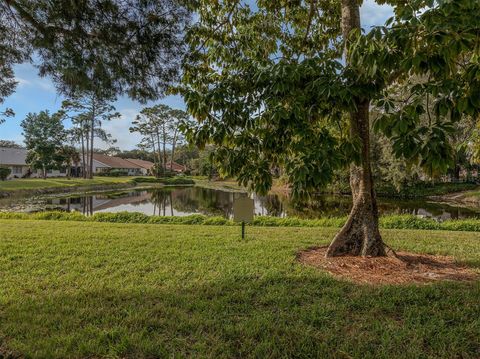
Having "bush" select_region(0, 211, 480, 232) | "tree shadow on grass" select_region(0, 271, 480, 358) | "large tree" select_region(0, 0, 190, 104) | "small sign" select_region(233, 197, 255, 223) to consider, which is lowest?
"tree shadow on grass" select_region(0, 271, 480, 358)

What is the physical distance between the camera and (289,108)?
119 inches

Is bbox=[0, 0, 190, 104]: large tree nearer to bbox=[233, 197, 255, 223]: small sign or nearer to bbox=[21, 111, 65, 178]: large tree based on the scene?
bbox=[233, 197, 255, 223]: small sign

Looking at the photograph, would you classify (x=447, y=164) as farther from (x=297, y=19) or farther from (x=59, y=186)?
(x=59, y=186)

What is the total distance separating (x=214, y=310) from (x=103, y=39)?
9.20 ft

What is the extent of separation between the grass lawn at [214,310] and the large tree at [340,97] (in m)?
1.14

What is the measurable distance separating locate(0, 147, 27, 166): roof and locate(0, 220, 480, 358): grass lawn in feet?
119

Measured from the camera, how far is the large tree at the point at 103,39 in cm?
300

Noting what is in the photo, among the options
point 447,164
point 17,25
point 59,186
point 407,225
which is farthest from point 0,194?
point 447,164

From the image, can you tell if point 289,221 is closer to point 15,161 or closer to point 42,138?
point 42,138

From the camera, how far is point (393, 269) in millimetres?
4324

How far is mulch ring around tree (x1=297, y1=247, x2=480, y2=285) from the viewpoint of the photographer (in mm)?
3980

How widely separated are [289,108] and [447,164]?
4.54 feet

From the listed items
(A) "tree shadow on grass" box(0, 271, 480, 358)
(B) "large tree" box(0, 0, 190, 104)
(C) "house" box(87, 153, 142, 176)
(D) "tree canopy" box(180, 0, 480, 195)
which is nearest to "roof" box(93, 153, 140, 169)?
(C) "house" box(87, 153, 142, 176)

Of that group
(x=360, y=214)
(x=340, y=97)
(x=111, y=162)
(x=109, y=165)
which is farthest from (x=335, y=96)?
(x=111, y=162)
